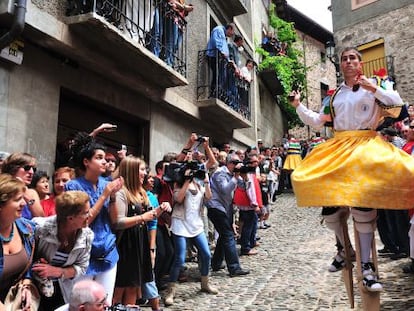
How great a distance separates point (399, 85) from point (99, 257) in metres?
18.4

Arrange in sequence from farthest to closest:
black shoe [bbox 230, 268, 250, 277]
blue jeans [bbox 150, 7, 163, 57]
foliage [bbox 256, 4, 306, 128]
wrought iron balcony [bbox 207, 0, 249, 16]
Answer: foliage [bbox 256, 4, 306, 128], wrought iron balcony [bbox 207, 0, 249, 16], blue jeans [bbox 150, 7, 163, 57], black shoe [bbox 230, 268, 250, 277]

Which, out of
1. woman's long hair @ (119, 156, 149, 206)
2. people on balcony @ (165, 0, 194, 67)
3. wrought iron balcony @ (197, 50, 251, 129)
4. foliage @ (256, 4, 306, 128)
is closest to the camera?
woman's long hair @ (119, 156, 149, 206)

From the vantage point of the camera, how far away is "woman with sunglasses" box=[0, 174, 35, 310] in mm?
2648

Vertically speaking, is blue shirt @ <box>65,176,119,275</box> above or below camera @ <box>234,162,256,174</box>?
below

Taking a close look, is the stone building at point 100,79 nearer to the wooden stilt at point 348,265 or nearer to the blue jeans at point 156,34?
the blue jeans at point 156,34

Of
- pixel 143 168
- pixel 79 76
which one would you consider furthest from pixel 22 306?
pixel 79 76

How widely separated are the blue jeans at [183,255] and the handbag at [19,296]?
277 centimetres

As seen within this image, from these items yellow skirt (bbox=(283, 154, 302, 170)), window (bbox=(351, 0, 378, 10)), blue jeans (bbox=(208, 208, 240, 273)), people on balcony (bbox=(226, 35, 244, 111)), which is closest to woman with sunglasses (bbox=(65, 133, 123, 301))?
blue jeans (bbox=(208, 208, 240, 273))

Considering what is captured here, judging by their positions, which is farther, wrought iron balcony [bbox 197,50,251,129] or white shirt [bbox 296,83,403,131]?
wrought iron balcony [bbox 197,50,251,129]

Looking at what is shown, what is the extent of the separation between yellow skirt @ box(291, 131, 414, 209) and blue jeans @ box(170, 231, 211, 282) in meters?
2.45

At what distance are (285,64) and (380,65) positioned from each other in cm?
423

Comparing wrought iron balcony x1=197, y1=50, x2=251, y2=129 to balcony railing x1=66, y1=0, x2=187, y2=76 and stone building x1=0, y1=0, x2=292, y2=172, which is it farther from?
balcony railing x1=66, y1=0, x2=187, y2=76

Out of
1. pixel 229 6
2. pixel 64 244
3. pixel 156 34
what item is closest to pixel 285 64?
pixel 229 6

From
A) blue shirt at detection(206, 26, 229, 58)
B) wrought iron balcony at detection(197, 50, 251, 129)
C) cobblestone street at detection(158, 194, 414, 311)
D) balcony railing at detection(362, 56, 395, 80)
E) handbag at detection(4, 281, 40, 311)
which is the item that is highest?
balcony railing at detection(362, 56, 395, 80)
